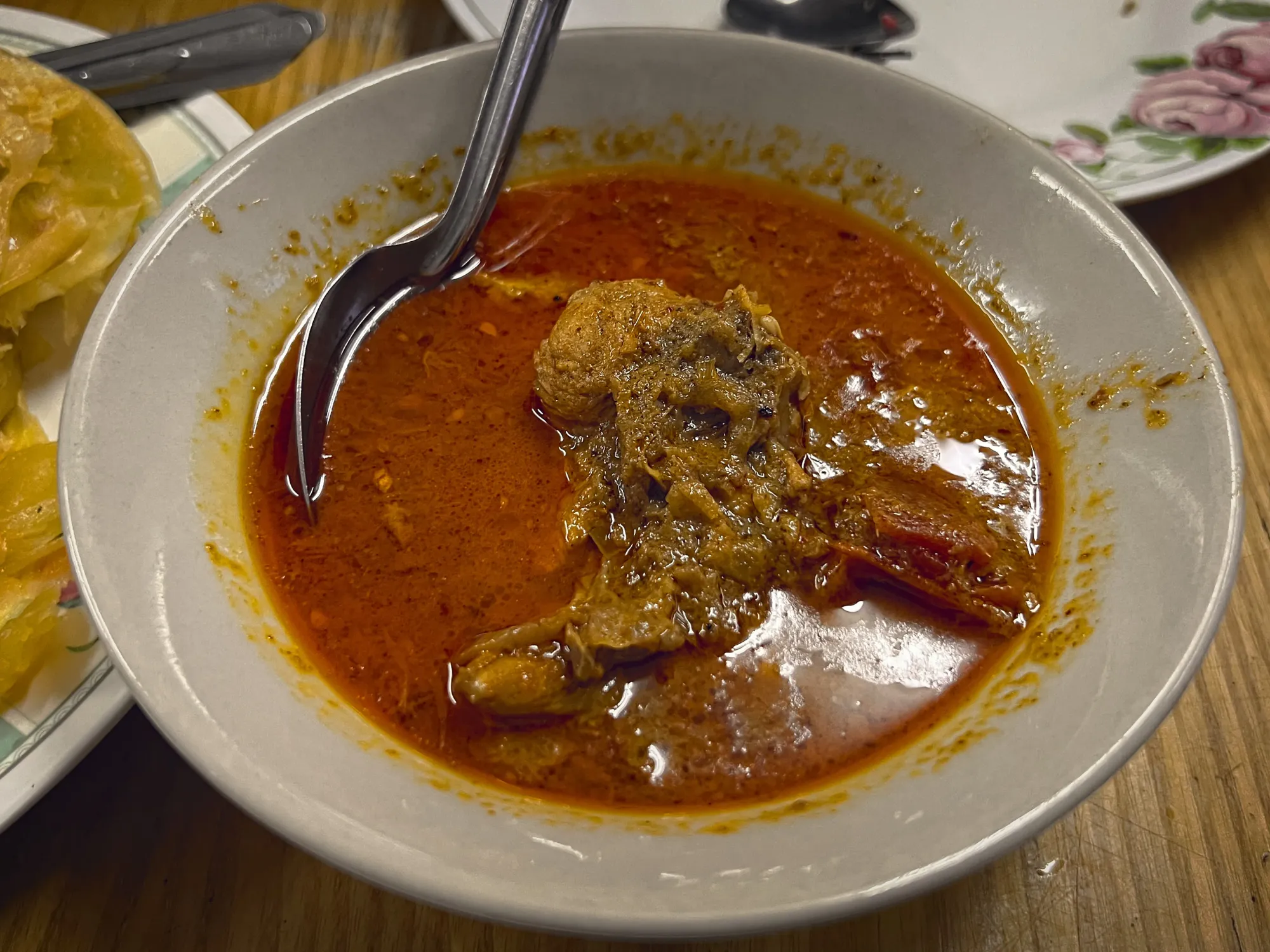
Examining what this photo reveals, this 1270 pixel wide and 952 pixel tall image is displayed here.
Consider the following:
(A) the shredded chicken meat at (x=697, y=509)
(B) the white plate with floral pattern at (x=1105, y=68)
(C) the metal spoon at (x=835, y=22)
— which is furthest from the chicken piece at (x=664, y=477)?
(C) the metal spoon at (x=835, y=22)

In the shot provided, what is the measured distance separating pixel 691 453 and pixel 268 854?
3.46ft

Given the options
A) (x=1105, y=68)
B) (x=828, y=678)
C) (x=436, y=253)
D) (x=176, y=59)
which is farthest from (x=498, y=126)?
(x=1105, y=68)

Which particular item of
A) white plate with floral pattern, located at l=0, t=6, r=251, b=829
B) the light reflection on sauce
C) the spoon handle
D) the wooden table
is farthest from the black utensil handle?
the light reflection on sauce

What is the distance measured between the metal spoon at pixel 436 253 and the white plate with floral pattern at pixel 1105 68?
1.70ft

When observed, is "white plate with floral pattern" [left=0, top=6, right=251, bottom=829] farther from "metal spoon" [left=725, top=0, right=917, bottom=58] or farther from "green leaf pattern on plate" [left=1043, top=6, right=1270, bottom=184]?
"green leaf pattern on plate" [left=1043, top=6, right=1270, bottom=184]

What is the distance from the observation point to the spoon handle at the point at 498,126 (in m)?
1.82

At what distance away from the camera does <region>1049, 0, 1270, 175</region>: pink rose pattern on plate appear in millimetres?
2182

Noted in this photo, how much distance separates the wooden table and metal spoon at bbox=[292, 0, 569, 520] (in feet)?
2.15

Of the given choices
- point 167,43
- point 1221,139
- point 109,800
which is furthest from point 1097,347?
point 167,43

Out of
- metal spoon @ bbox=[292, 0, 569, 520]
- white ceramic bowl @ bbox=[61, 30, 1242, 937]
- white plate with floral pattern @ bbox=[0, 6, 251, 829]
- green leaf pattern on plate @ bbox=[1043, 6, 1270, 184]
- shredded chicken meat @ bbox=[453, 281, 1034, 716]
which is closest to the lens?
white ceramic bowl @ bbox=[61, 30, 1242, 937]

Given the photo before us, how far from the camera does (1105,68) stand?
8.14 feet

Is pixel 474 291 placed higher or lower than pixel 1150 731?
lower

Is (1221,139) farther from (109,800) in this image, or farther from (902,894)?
(109,800)

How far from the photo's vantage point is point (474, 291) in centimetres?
195
